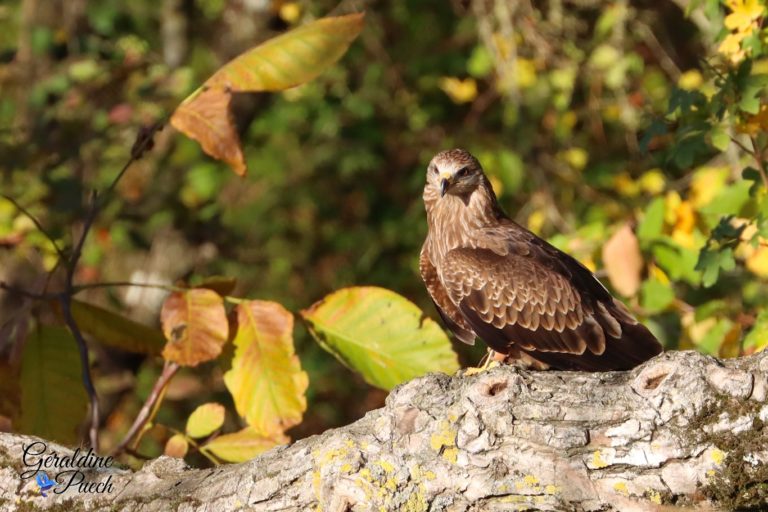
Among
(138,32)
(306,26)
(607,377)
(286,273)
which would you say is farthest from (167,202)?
(607,377)

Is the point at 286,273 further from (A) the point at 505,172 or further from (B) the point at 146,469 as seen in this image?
(B) the point at 146,469

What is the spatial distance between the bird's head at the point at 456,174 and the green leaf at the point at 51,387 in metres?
1.94

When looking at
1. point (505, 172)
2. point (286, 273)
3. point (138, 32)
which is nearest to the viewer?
point (505, 172)

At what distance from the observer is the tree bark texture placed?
2553 mm

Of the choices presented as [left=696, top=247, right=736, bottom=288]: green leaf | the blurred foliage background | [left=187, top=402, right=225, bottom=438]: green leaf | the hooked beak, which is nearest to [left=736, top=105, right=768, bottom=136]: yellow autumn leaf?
[left=696, top=247, right=736, bottom=288]: green leaf

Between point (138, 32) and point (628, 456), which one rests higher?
point (138, 32)

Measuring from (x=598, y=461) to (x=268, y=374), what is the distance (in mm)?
1728

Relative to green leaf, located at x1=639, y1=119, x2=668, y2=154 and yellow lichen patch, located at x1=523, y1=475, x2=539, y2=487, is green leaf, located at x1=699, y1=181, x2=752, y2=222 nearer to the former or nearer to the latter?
green leaf, located at x1=639, y1=119, x2=668, y2=154

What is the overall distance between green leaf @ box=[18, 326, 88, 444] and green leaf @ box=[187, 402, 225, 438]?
0.46m

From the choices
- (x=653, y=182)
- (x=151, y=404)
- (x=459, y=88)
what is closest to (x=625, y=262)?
(x=151, y=404)

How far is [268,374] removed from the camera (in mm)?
4043

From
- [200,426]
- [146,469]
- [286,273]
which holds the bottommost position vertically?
[286,273]

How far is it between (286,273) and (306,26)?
5.85 m

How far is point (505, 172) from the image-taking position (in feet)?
25.8
